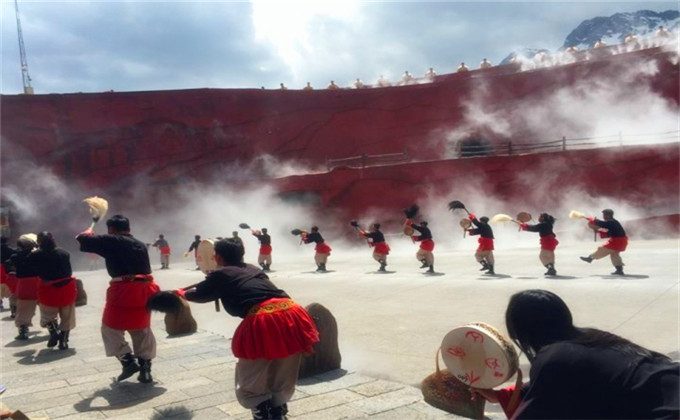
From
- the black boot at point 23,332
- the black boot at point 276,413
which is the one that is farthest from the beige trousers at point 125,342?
the black boot at point 23,332

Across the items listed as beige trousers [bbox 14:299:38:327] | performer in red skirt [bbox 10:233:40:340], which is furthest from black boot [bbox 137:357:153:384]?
beige trousers [bbox 14:299:38:327]

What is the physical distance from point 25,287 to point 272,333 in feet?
18.6

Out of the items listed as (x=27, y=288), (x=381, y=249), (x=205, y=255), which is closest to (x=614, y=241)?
(x=381, y=249)

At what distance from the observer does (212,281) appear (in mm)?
3527

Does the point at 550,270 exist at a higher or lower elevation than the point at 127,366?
lower

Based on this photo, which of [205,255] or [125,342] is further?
[125,342]

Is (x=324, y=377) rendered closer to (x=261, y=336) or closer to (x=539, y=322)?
(x=261, y=336)

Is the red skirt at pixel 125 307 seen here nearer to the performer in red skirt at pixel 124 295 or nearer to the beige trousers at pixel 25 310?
the performer in red skirt at pixel 124 295

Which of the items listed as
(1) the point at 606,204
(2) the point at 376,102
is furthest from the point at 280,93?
(1) the point at 606,204

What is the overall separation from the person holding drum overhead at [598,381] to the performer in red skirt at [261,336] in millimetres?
1755

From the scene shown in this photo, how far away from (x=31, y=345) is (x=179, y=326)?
6.51 feet

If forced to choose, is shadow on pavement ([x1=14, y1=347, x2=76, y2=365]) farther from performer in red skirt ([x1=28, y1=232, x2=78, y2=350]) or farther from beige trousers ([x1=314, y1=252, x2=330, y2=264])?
beige trousers ([x1=314, y1=252, x2=330, y2=264])

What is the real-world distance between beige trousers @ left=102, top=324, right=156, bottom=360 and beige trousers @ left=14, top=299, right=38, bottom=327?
341cm

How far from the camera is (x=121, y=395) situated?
15.7 ft
